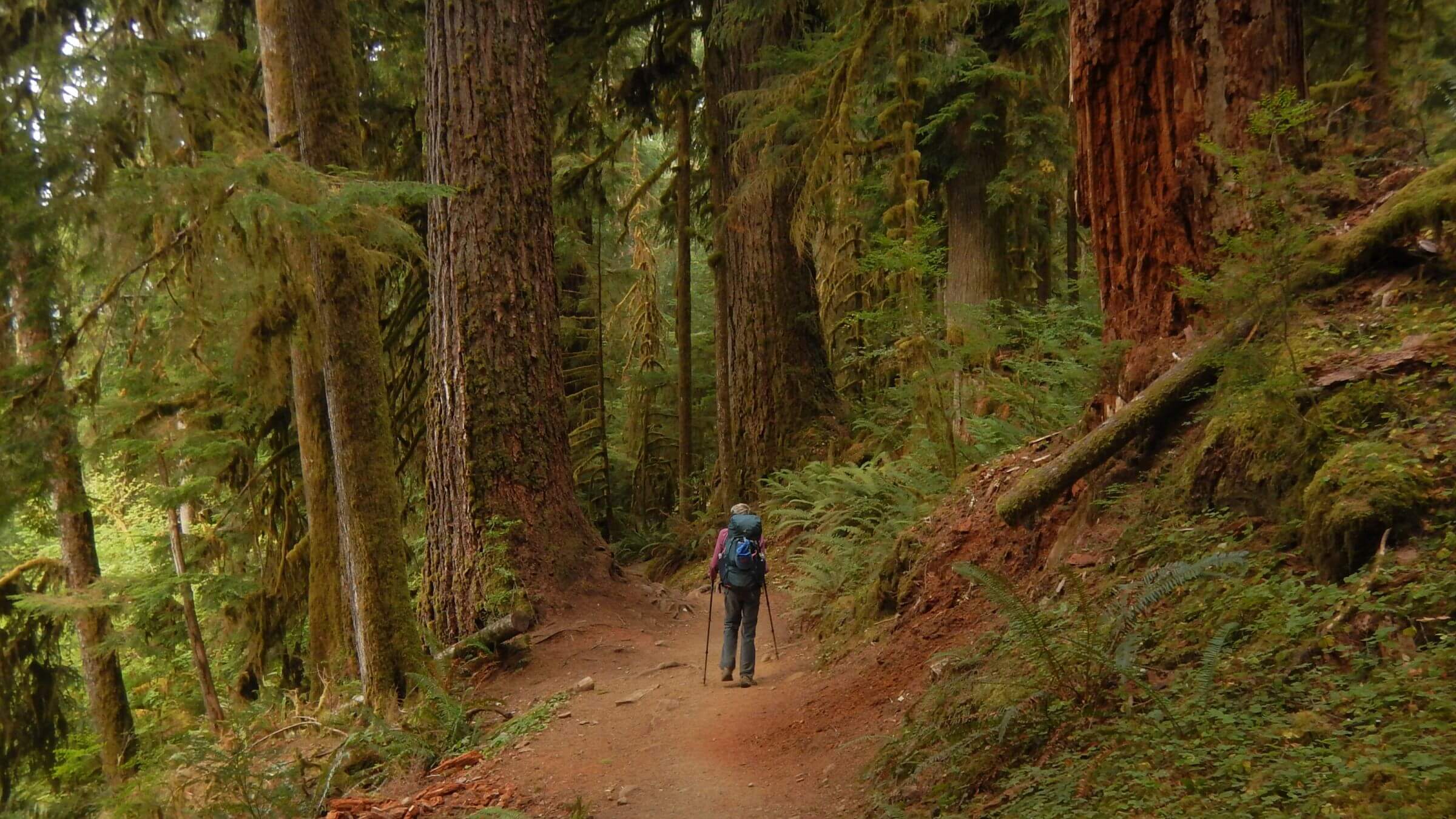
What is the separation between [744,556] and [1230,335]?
4242mm

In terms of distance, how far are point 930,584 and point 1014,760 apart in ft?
8.64

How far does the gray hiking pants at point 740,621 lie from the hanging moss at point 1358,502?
459 centimetres

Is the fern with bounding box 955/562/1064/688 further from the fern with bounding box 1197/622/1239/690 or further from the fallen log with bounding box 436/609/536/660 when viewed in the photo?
the fallen log with bounding box 436/609/536/660

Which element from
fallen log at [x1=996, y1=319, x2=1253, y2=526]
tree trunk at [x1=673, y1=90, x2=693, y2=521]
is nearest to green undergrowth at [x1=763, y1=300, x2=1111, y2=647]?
fallen log at [x1=996, y1=319, x2=1253, y2=526]

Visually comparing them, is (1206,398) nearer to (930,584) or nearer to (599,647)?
(930,584)

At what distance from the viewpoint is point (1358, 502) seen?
12.4 feet

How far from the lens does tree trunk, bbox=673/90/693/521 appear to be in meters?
14.7

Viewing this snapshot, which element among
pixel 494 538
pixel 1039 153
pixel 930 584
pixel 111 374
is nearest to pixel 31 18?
pixel 111 374

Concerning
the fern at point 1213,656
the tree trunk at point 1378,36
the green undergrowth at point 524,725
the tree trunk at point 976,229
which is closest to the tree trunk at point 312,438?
the green undergrowth at point 524,725

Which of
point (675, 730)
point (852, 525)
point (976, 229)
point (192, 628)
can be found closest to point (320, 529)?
point (192, 628)

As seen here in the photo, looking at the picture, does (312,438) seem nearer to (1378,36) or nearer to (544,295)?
(544,295)

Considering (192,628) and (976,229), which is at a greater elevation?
(976,229)

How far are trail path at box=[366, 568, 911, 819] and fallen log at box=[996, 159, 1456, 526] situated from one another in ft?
5.17

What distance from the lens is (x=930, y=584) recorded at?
6730 mm
